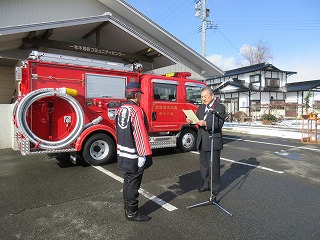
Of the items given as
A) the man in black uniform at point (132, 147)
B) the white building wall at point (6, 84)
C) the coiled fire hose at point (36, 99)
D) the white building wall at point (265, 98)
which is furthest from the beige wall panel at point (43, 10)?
the white building wall at point (265, 98)

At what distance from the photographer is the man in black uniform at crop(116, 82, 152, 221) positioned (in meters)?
3.46

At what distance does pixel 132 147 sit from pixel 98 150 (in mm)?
3618

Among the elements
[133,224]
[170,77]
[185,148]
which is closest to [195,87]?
[170,77]

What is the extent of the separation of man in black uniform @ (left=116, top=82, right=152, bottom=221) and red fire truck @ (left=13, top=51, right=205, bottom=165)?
10.1 ft

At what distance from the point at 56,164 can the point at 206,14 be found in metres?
Result: 21.6

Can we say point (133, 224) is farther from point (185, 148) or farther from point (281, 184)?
point (185, 148)

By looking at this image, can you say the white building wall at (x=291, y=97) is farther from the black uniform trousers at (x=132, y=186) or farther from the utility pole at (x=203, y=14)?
the black uniform trousers at (x=132, y=186)

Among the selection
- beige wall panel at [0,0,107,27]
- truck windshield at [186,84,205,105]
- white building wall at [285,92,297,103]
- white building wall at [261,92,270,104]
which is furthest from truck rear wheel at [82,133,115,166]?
white building wall at [285,92,297,103]

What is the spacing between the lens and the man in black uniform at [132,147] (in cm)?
346

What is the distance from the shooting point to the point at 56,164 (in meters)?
6.95

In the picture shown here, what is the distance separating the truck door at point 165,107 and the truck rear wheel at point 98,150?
1.51m

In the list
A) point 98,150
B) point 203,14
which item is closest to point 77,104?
point 98,150

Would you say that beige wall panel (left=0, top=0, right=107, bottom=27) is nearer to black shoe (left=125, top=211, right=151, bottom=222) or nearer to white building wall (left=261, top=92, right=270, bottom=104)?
black shoe (left=125, top=211, right=151, bottom=222)

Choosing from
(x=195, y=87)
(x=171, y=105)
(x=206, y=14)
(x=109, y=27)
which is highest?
(x=206, y=14)
